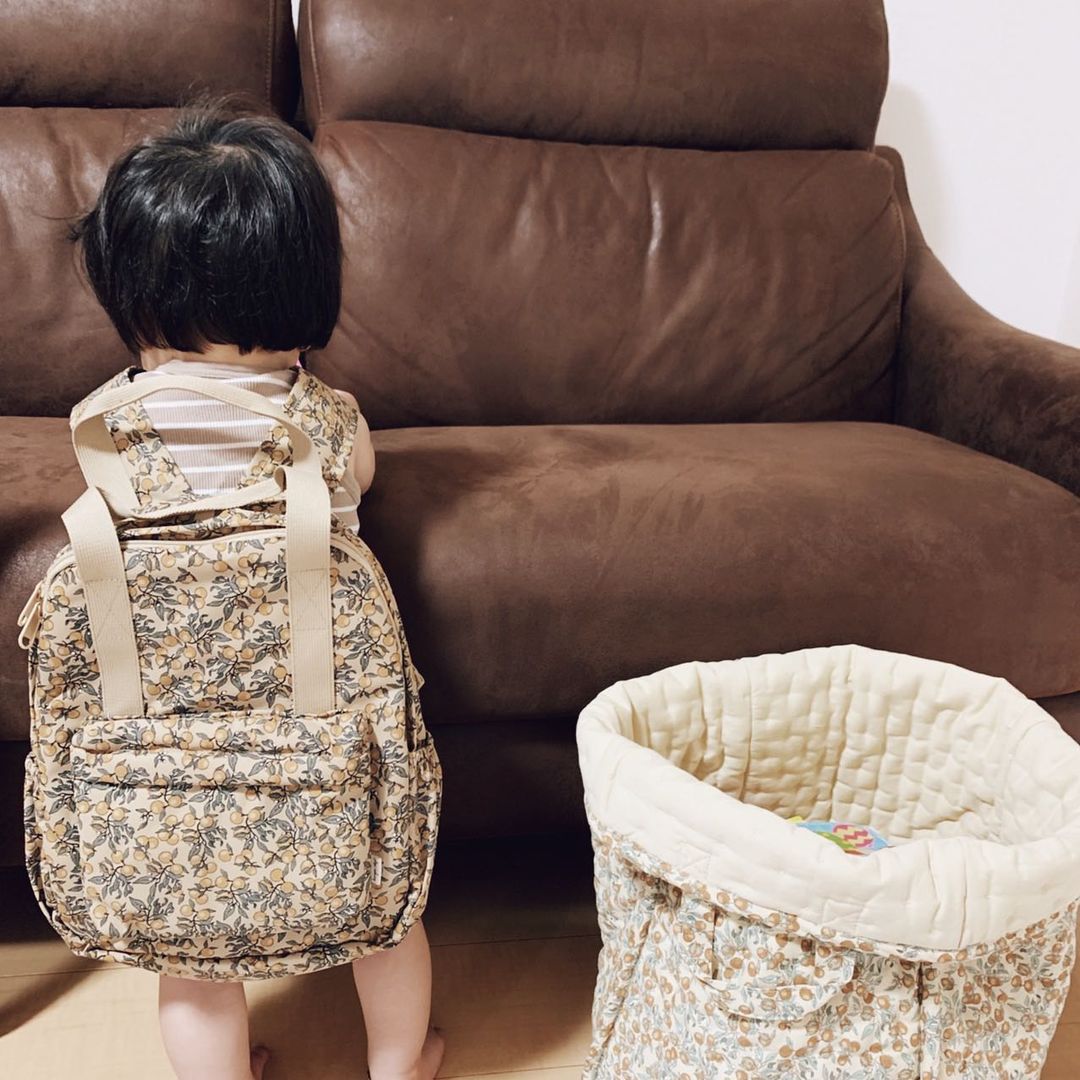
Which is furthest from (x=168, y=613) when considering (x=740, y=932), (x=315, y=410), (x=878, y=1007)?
(x=878, y=1007)

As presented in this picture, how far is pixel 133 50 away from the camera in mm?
1379

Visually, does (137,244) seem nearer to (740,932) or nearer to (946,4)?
(740,932)

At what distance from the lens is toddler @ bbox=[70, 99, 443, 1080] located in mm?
782

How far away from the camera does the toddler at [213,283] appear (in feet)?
2.57

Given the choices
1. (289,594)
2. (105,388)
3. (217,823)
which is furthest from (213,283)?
(217,823)

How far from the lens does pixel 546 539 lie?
3.24 feet

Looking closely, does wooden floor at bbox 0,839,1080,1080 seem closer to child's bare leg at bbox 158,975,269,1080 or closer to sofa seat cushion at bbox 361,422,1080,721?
child's bare leg at bbox 158,975,269,1080

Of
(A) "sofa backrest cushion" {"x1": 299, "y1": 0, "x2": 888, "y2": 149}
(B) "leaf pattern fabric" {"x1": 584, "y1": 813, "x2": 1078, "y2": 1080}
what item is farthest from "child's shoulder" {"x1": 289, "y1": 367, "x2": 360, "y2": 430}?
(A) "sofa backrest cushion" {"x1": 299, "y1": 0, "x2": 888, "y2": 149}

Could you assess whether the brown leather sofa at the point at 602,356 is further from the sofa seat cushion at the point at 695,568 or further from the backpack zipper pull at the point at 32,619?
the backpack zipper pull at the point at 32,619

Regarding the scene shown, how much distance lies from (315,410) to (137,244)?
0.60ft

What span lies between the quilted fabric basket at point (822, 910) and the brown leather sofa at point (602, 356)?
5.4 inches

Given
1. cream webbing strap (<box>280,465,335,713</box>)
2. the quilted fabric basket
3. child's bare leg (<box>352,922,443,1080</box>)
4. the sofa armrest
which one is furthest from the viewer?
the sofa armrest

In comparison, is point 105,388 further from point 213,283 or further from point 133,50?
point 133,50

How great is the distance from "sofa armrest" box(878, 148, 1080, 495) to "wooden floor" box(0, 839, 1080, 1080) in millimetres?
629
